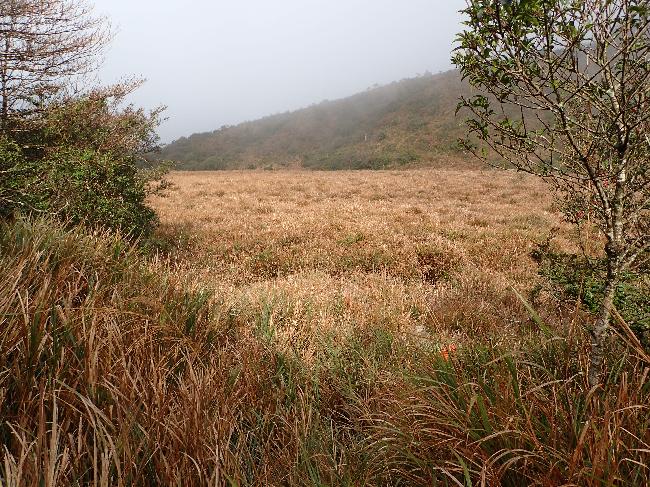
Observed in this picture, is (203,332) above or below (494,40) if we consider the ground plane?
below

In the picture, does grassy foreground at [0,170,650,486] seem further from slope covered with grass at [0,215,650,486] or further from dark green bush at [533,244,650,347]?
dark green bush at [533,244,650,347]

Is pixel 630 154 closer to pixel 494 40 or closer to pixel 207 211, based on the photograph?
pixel 494 40

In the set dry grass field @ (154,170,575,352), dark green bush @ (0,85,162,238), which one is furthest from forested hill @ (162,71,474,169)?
dark green bush @ (0,85,162,238)

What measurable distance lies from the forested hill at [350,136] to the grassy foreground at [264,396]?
40642 mm

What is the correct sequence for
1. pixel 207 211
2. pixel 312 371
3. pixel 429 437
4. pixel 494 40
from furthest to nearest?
pixel 207 211
pixel 312 371
pixel 494 40
pixel 429 437

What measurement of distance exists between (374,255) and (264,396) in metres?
5.49

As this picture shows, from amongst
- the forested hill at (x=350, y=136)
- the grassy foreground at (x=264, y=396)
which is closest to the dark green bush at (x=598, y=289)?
the grassy foreground at (x=264, y=396)

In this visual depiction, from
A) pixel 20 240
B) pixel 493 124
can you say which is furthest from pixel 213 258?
pixel 493 124

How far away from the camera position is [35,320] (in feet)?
7.49

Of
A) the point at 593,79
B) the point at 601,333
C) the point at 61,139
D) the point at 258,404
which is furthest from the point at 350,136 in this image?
the point at 601,333

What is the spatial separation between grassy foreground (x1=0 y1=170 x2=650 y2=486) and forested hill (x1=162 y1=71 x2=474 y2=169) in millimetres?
40642

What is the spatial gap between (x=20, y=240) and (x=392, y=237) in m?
7.28

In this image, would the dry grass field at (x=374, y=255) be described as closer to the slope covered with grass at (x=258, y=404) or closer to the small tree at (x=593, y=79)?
the slope covered with grass at (x=258, y=404)

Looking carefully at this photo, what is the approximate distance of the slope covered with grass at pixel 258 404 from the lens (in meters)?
1.61
